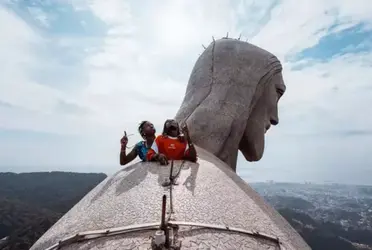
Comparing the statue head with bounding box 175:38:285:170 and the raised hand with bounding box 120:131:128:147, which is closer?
the raised hand with bounding box 120:131:128:147

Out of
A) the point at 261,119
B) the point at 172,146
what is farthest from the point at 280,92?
the point at 172,146

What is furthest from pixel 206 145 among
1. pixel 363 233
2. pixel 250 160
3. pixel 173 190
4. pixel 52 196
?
pixel 363 233

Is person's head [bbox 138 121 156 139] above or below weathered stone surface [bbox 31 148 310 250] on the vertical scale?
above

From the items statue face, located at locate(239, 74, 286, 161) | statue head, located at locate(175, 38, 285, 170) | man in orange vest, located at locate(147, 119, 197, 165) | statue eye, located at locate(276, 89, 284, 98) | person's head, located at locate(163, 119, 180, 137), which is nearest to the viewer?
man in orange vest, located at locate(147, 119, 197, 165)

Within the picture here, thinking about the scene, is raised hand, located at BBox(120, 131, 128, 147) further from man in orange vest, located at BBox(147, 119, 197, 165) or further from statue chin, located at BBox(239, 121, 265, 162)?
statue chin, located at BBox(239, 121, 265, 162)

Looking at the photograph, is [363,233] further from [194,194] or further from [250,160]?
[194,194]

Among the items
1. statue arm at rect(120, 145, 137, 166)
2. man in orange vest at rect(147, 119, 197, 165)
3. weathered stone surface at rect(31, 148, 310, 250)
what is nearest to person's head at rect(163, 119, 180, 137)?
man in orange vest at rect(147, 119, 197, 165)

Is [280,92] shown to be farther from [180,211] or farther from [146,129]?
[180,211]
